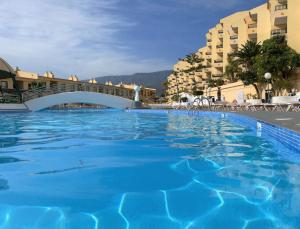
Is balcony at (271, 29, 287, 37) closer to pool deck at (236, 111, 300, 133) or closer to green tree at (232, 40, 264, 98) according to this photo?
green tree at (232, 40, 264, 98)

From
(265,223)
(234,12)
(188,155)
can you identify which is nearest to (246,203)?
(265,223)

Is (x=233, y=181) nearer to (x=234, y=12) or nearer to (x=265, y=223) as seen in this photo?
(x=265, y=223)

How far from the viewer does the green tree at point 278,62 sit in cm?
2767

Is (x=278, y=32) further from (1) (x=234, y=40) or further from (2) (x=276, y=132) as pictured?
(2) (x=276, y=132)

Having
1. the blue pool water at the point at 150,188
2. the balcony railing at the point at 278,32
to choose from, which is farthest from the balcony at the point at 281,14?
the blue pool water at the point at 150,188

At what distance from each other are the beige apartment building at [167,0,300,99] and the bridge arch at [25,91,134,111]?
12.8 meters

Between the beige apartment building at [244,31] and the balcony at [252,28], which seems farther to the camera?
the balcony at [252,28]

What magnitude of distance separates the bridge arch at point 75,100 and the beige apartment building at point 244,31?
42.1 feet

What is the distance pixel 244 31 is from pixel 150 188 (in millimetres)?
43775

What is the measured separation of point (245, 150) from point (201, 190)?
9.65 feet

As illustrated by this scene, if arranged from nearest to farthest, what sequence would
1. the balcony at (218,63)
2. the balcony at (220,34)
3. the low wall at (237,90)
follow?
the low wall at (237,90)
the balcony at (218,63)
the balcony at (220,34)

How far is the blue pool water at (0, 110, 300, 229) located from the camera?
3.00 meters

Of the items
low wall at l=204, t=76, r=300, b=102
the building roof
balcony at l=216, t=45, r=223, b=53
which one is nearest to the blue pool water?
low wall at l=204, t=76, r=300, b=102

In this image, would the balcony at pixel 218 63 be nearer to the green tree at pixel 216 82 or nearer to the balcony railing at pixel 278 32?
the green tree at pixel 216 82
